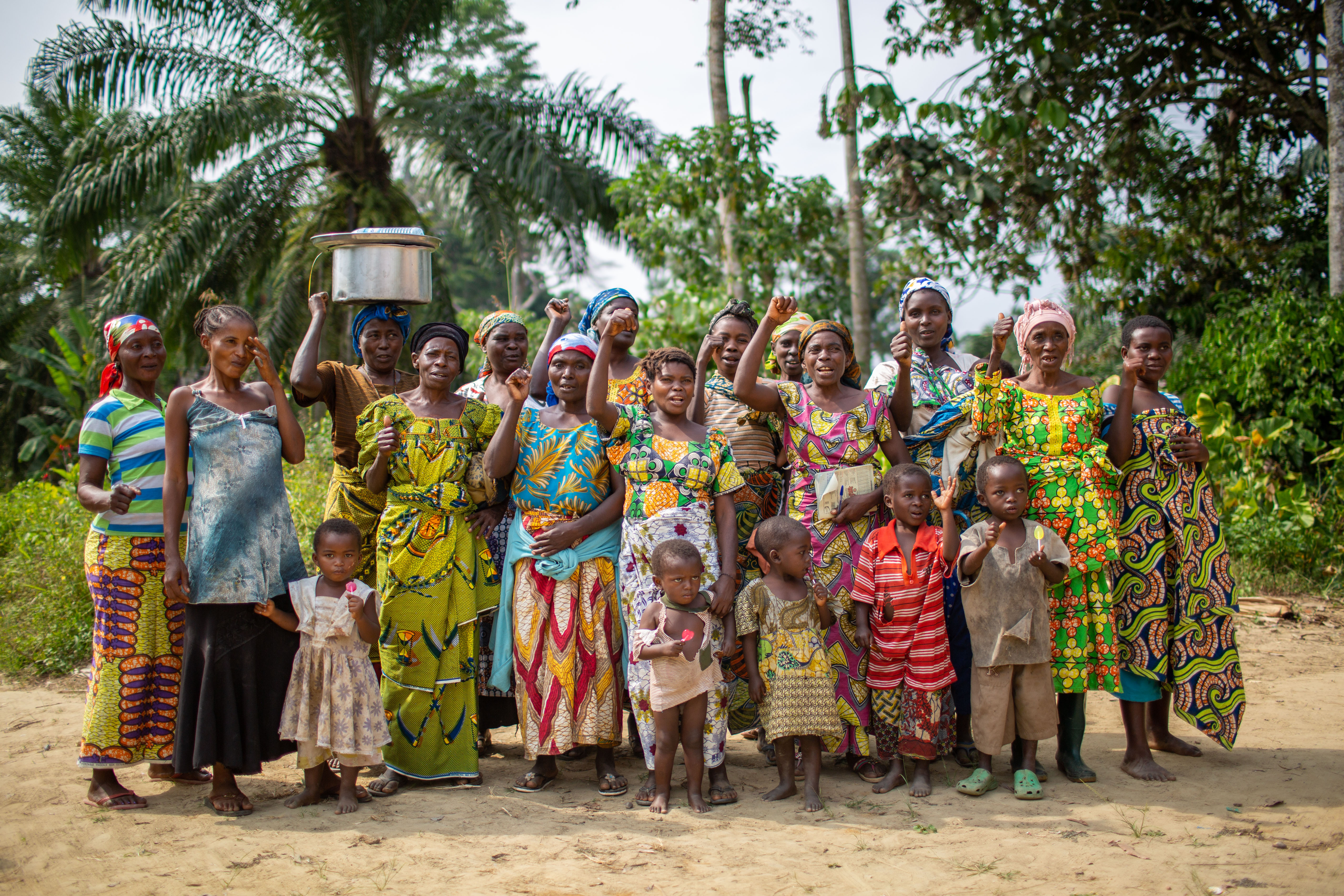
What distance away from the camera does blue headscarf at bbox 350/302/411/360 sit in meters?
4.70

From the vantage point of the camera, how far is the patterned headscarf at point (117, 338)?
A: 4.23 meters

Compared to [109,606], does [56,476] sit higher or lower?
higher

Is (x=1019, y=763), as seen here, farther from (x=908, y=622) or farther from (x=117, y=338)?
(x=117, y=338)

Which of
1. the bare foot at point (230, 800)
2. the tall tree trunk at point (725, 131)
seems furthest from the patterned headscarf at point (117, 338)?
the tall tree trunk at point (725, 131)

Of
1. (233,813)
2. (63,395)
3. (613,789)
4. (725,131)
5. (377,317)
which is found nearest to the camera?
(233,813)

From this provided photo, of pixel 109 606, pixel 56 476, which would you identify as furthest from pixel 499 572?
pixel 56 476

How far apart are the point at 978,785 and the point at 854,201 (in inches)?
286

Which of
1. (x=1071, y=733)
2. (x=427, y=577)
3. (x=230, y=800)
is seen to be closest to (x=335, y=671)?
(x=427, y=577)

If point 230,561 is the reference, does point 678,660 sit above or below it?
below

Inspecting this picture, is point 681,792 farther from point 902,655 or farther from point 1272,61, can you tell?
point 1272,61

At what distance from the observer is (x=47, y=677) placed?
6.55 metres

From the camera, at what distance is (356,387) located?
4.62m

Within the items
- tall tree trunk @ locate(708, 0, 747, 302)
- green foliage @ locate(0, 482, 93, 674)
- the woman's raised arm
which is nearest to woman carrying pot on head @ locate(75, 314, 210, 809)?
green foliage @ locate(0, 482, 93, 674)

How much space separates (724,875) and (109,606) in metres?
2.73
